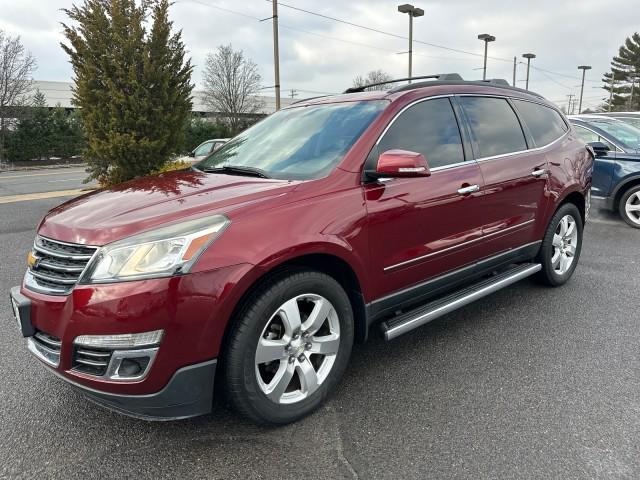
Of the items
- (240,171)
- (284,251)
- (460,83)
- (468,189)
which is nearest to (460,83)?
(460,83)

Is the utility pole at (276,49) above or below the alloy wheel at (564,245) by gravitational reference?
above

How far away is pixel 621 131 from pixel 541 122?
15.0ft

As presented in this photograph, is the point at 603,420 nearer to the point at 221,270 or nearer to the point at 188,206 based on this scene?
the point at 221,270

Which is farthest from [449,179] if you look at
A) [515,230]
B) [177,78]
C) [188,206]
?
[177,78]

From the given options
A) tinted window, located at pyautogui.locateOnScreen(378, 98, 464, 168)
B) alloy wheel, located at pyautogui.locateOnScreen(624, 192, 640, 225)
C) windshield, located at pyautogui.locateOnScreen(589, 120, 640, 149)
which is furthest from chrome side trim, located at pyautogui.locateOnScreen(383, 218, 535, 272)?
windshield, located at pyautogui.locateOnScreen(589, 120, 640, 149)

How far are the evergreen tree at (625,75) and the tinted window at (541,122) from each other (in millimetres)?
65432

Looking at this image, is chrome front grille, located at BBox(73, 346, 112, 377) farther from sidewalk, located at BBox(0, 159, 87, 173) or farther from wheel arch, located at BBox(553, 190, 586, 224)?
sidewalk, located at BBox(0, 159, 87, 173)

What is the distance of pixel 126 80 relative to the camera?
8930 millimetres

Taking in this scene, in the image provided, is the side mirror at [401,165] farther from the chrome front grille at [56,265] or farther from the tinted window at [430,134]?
the chrome front grille at [56,265]

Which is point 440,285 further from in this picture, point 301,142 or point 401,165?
point 301,142

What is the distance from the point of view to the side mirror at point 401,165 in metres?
2.59

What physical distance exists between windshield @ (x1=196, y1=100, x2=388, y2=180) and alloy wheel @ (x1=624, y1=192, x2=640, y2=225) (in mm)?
6159

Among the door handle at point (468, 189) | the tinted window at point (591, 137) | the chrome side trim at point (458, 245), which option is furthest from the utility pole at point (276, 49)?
the door handle at point (468, 189)

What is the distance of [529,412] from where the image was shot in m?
2.58
